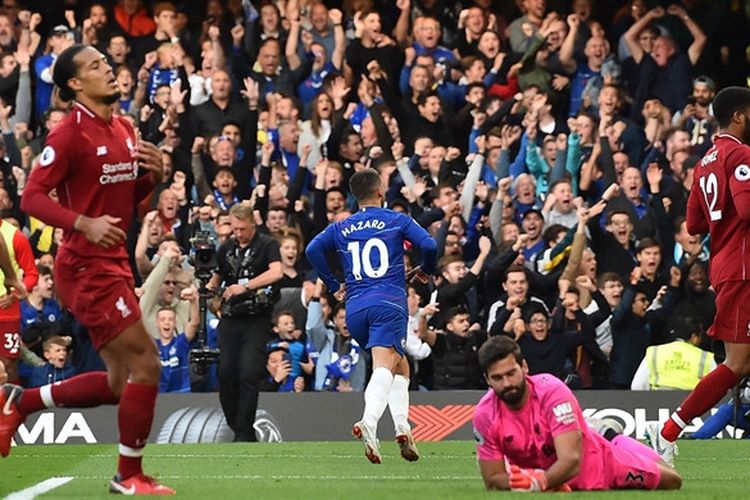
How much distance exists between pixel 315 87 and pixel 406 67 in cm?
120

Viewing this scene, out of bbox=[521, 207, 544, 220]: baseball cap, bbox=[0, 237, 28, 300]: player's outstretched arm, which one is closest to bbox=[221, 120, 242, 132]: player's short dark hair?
bbox=[521, 207, 544, 220]: baseball cap

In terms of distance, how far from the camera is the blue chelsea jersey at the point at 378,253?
13078 mm

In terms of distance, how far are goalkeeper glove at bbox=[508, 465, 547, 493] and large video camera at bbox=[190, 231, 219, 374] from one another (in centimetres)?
741

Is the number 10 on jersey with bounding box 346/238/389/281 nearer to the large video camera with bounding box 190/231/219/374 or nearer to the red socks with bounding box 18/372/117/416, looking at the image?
the large video camera with bounding box 190/231/219/374

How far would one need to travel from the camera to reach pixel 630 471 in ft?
32.3

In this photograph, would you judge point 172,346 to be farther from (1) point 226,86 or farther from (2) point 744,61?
(2) point 744,61

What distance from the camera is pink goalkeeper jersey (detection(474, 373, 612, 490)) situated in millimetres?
9367

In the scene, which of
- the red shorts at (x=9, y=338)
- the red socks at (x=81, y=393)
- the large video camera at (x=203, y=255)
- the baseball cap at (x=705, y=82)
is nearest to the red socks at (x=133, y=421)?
the red socks at (x=81, y=393)

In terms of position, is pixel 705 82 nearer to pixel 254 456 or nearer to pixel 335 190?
pixel 335 190

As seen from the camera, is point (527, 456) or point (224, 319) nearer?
point (527, 456)

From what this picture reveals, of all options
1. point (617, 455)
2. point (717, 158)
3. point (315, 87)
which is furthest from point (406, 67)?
point (617, 455)

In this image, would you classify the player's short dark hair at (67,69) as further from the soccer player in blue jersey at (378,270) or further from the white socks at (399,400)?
the white socks at (399,400)

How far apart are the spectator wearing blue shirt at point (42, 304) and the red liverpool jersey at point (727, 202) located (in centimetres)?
991

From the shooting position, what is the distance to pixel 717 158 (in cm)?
1136
